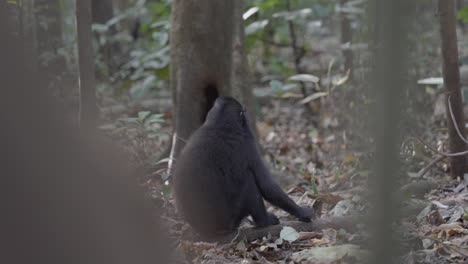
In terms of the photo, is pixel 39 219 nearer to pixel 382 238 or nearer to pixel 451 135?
pixel 382 238

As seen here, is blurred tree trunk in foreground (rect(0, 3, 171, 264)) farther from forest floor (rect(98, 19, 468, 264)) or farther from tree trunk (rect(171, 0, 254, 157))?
tree trunk (rect(171, 0, 254, 157))

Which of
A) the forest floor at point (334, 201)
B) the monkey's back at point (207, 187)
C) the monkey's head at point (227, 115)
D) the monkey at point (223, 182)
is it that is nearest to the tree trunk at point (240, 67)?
the forest floor at point (334, 201)

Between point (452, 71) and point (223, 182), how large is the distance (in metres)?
2.04

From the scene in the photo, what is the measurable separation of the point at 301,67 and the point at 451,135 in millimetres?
5961

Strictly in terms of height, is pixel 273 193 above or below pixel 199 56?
below

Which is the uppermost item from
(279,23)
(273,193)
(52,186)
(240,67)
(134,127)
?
(279,23)

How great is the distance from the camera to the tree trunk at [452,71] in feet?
17.6

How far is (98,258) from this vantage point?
1.87 metres

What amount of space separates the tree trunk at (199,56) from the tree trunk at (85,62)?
48.3 inches

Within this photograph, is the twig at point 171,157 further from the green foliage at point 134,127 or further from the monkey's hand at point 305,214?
the monkey's hand at point 305,214

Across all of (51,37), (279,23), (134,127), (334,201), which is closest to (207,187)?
(334,201)

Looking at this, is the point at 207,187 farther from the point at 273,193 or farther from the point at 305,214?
the point at 305,214

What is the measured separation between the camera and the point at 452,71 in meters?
5.53

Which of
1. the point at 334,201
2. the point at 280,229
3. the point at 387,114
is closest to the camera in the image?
the point at 387,114
